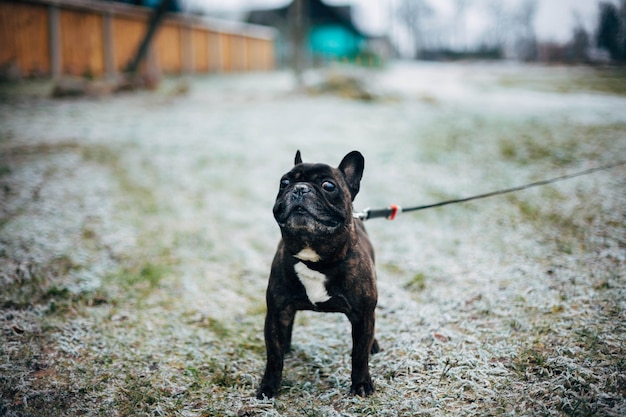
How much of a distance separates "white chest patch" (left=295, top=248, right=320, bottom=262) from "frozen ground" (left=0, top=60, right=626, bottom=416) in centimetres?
95

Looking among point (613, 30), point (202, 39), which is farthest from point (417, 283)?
point (202, 39)

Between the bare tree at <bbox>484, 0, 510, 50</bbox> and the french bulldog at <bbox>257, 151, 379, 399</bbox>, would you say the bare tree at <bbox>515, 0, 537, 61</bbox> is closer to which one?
the bare tree at <bbox>484, 0, 510, 50</bbox>

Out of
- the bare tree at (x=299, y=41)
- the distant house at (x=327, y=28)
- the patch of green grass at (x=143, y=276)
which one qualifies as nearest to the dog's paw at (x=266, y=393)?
the patch of green grass at (x=143, y=276)

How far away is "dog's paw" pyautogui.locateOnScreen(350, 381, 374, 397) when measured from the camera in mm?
2812

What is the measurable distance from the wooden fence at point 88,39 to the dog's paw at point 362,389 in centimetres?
1317

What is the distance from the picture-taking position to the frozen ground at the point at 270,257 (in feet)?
9.48

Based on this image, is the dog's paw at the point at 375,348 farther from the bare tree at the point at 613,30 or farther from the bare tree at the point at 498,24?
the bare tree at the point at 498,24

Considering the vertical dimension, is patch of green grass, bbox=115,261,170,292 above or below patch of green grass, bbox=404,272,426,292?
above

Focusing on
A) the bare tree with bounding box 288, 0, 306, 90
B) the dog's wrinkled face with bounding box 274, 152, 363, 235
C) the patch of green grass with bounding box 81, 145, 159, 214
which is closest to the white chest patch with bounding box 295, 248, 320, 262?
the dog's wrinkled face with bounding box 274, 152, 363, 235

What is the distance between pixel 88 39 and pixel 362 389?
1478 cm

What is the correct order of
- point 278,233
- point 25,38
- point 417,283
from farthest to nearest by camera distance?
point 25,38, point 278,233, point 417,283

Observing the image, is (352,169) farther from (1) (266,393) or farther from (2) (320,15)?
(2) (320,15)

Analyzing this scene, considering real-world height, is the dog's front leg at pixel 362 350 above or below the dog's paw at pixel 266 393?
above

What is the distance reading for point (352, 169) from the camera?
268 centimetres
